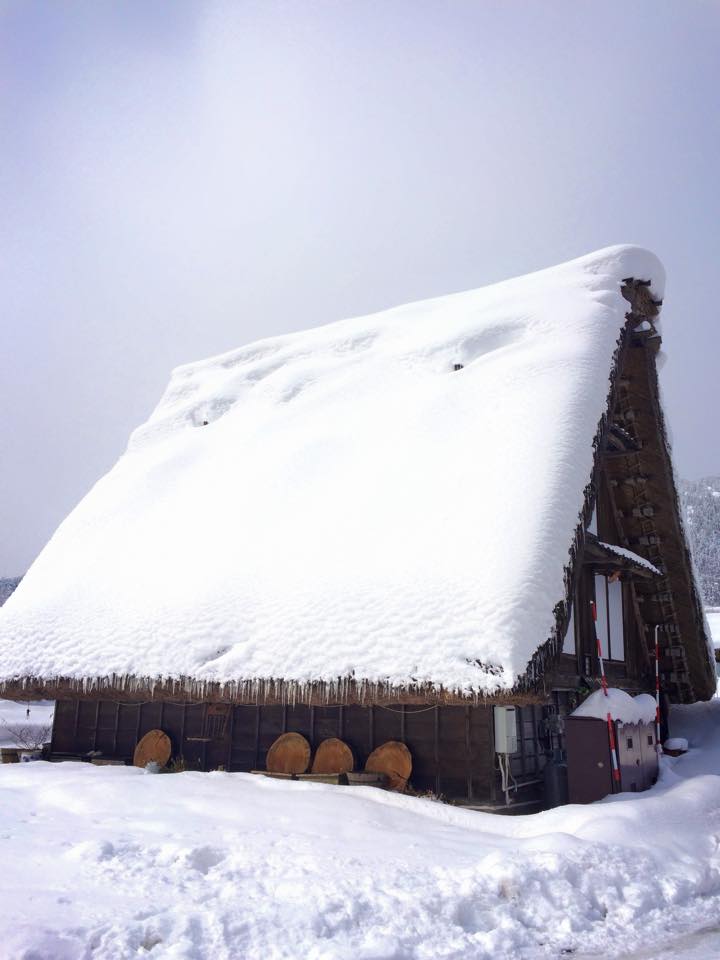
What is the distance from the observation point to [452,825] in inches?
293

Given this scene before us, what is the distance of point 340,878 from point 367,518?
590cm

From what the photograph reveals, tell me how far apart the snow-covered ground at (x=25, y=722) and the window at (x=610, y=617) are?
719 inches

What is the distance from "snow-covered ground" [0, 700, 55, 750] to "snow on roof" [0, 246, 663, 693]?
13.7m

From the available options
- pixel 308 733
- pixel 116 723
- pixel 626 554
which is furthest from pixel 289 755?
pixel 626 554

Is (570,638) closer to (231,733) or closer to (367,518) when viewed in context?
(367,518)

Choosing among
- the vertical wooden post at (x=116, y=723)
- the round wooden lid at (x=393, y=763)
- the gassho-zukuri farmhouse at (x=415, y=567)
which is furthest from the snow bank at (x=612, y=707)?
the vertical wooden post at (x=116, y=723)

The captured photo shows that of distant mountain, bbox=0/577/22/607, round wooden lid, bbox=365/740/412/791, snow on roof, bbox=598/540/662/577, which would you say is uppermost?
distant mountain, bbox=0/577/22/607

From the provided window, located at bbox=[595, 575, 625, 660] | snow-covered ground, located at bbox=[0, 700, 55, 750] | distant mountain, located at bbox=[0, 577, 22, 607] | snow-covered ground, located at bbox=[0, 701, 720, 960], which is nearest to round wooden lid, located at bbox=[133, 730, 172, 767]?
snow-covered ground, located at bbox=[0, 701, 720, 960]

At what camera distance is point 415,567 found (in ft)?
30.5

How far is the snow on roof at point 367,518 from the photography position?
8.77m

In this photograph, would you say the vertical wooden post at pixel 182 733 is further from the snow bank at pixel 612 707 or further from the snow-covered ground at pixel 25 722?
the snow-covered ground at pixel 25 722


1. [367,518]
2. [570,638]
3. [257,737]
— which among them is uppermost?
[367,518]

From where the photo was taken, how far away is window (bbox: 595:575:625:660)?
13.0 m

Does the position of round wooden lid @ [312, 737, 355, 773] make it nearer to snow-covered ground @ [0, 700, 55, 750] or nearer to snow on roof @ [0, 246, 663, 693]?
snow on roof @ [0, 246, 663, 693]
